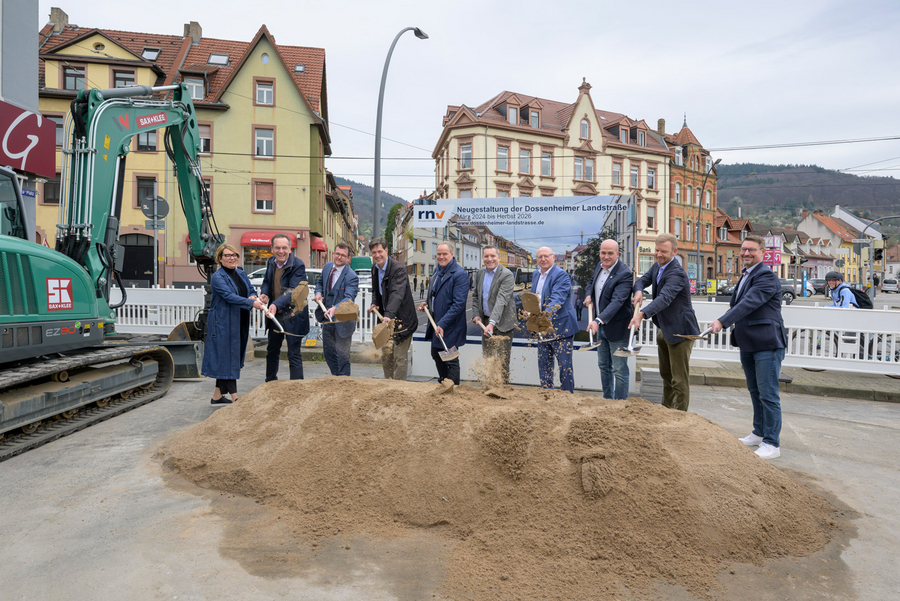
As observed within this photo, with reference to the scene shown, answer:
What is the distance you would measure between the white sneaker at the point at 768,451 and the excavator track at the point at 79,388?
6931 millimetres

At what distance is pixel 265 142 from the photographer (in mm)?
28203

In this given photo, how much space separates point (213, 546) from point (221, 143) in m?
27.9

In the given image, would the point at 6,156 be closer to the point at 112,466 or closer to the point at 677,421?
the point at 112,466

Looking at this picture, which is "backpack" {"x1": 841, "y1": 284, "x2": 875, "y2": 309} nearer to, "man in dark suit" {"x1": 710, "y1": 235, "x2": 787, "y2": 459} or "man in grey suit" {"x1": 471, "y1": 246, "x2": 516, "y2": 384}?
Answer: "man in dark suit" {"x1": 710, "y1": 235, "x2": 787, "y2": 459}

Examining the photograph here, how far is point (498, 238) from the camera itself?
861 cm

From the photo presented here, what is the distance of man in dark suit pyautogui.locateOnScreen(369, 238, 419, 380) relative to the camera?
22.6 feet

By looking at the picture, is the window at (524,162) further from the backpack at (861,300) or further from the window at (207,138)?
the backpack at (861,300)

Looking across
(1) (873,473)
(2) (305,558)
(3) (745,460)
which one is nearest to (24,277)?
(2) (305,558)

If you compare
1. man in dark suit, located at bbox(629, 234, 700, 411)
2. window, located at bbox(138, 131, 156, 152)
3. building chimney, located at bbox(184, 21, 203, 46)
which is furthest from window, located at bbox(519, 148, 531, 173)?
man in dark suit, located at bbox(629, 234, 700, 411)

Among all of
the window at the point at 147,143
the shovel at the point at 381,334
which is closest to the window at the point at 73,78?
the window at the point at 147,143

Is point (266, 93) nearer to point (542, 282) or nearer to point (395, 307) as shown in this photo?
point (395, 307)

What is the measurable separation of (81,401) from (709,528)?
6.41m

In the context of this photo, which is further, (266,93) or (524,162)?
(524,162)

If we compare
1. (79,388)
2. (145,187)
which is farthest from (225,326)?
(145,187)
